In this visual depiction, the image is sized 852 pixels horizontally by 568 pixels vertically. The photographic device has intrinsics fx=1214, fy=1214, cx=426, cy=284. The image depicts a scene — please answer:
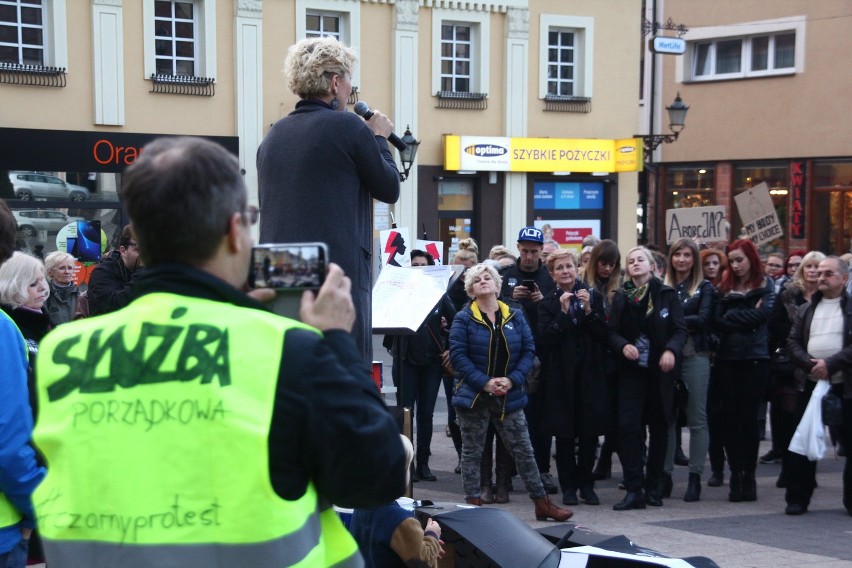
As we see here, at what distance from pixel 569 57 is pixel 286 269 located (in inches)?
1034

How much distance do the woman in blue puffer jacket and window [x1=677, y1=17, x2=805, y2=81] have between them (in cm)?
2511

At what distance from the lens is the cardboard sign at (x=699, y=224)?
1622cm

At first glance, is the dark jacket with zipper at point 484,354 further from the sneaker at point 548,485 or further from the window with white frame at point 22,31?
the window with white frame at point 22,31

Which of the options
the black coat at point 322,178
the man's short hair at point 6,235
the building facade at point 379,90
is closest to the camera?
the man's short hair at point 6,235

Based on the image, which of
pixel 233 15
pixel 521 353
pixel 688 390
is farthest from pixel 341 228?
pixel 233 15

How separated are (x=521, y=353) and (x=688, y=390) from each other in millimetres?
1542

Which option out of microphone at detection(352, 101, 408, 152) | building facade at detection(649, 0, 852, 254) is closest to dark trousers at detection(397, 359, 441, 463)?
microphone at detection(352, 101, 408, 152)

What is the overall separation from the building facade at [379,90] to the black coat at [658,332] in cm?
1314

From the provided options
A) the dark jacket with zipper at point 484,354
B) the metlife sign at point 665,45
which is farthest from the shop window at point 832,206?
the dark jacket with zipper at point 484,354

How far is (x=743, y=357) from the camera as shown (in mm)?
9547

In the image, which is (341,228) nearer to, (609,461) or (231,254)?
(231,254)

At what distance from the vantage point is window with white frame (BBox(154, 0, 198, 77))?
23453 millimetres

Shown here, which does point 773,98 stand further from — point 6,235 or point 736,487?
point 6,235

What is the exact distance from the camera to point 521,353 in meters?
8.98
